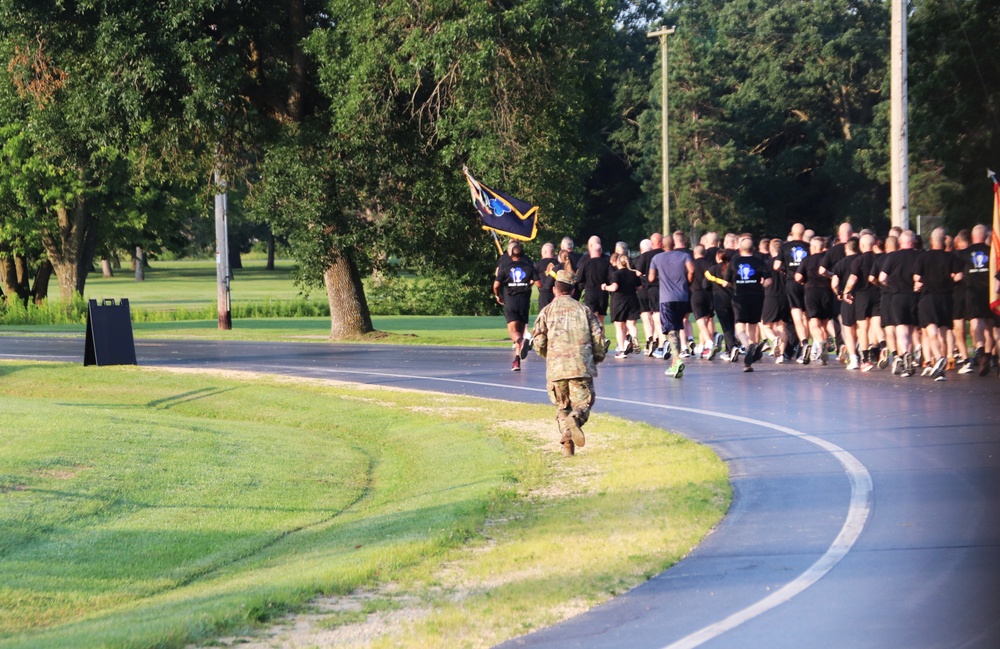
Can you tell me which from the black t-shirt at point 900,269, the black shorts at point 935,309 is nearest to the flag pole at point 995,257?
the black shorts at point 935,309

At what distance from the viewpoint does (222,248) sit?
34969mm

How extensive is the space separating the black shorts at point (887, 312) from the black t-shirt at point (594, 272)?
5024mm

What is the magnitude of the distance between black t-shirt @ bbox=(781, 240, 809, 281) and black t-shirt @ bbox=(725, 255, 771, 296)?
32 cm

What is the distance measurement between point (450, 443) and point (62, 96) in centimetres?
1785

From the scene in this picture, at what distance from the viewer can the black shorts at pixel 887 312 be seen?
18969 millimetres

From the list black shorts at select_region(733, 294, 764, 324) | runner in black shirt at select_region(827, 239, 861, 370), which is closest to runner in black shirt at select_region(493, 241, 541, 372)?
black shorts at select_region(733, 294, 764, 324)

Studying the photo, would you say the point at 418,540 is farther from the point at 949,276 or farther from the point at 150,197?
the point at 150,197

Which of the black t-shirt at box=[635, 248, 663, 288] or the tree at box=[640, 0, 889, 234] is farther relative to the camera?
the tree at box=[640, 0, 889, 234]

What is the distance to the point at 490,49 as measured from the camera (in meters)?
25.1

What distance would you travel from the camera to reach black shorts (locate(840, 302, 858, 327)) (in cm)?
2011

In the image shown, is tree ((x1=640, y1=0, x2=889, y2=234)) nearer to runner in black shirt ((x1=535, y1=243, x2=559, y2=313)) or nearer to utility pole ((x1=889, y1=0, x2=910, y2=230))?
utility pole ((x1=889, y1=0, x2=910, y2=230))

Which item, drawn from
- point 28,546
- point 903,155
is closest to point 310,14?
point 903,155

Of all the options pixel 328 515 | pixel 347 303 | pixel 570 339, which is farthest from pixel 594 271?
pixel 347 303

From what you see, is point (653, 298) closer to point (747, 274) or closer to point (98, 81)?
point (747, 274)
